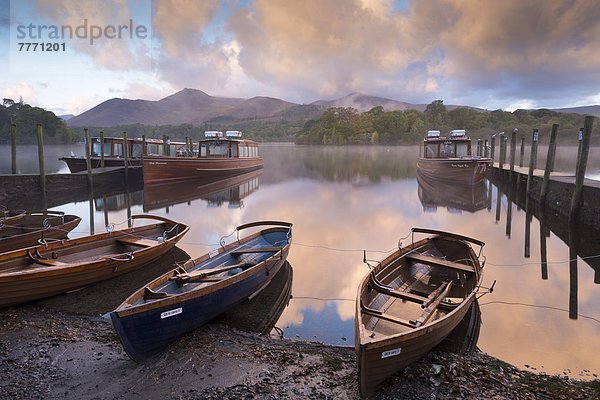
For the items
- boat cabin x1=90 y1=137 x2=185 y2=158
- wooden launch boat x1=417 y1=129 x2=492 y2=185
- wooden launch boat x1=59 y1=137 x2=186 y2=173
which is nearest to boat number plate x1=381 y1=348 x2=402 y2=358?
wooden launch boat x1=417 y1=129 x2=492 y2=185

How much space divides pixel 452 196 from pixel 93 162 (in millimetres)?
26342

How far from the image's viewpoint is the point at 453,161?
26.3 meters

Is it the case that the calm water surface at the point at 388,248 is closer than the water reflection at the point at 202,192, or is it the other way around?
the calm water surface at the point at 388,248

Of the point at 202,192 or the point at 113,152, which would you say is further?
the point at 113,152

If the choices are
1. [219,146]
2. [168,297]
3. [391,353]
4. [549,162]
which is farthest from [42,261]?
[219,146]

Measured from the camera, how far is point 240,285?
670 cm

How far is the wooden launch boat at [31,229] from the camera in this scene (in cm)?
998

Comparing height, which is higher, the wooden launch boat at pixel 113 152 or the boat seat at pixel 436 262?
the wooden launch boat at pixel 113 152

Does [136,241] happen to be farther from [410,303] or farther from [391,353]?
[391,353]

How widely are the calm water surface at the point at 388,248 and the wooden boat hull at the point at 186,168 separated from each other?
1.18 meters

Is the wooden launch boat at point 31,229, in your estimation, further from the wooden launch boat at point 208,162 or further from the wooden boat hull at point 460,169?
the wooden boat hull at point 460,169

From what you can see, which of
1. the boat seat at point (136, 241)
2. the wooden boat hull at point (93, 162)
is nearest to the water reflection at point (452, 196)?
the boat seat at point (136, 241)

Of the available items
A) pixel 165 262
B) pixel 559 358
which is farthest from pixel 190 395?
pixel 165 262

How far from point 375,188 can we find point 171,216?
16407mm
